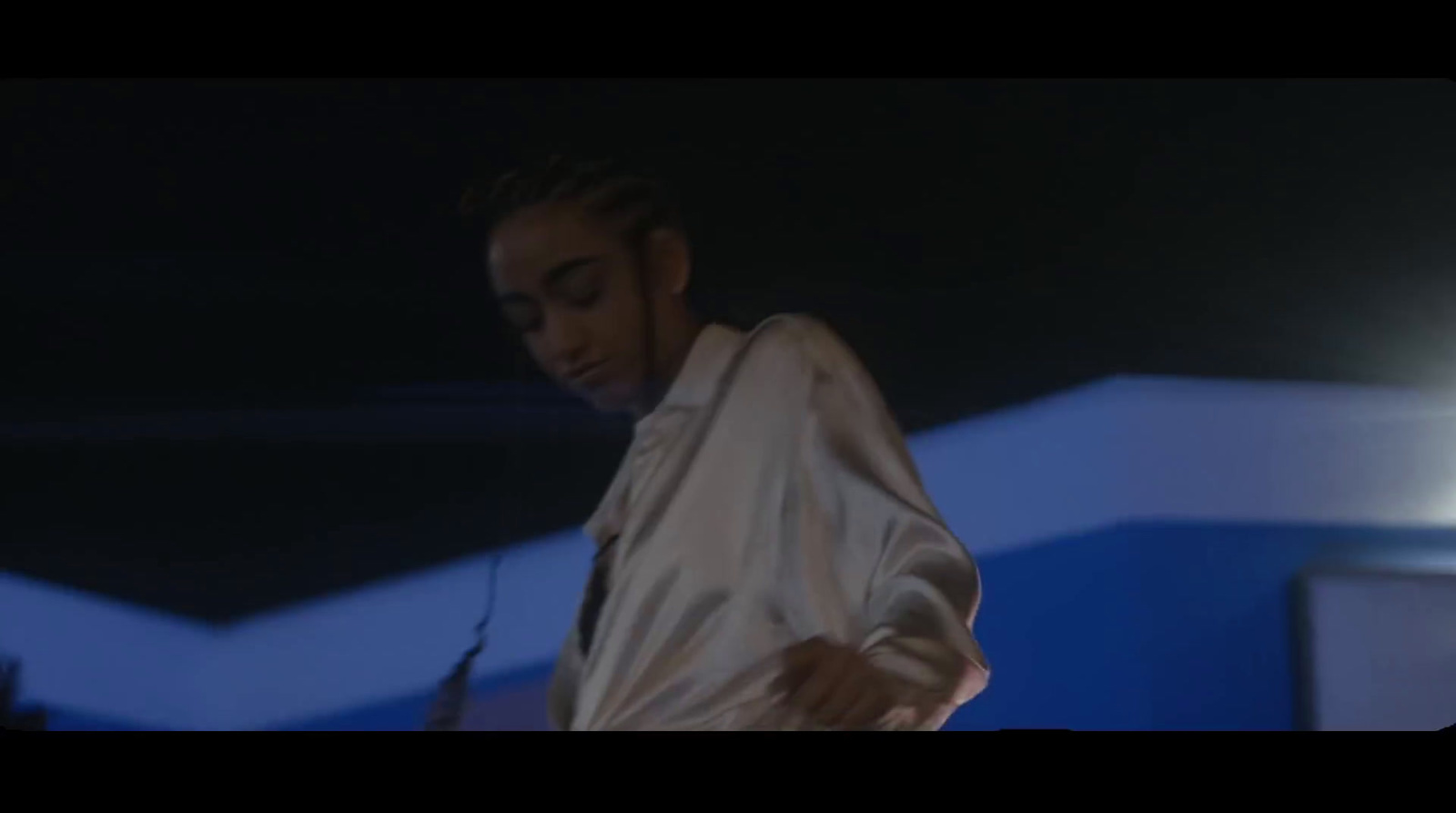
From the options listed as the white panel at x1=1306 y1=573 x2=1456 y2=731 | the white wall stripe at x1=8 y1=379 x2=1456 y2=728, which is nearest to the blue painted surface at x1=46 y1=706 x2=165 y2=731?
the white wall stripe at x1=8 y1=379 x2=1456 y2=728

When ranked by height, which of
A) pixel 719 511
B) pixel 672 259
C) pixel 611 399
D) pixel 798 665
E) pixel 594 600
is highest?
pixel 672 259

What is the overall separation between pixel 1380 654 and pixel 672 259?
1322mm

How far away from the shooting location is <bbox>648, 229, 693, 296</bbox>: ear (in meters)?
3.14

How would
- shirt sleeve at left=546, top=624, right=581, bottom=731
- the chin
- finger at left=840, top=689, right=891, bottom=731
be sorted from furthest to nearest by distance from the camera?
the chin < shirt sleeve at left=546, top=624, right=581, bottom=731 < finger at left=840, top=689, right=891, bottom=731

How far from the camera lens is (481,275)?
10.3 ft

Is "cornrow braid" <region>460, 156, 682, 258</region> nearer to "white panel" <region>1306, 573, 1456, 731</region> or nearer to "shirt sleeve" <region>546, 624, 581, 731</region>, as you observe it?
"shirt sleeve" <region>546, 624, 581, 731</region>

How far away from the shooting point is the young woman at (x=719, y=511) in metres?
2.95

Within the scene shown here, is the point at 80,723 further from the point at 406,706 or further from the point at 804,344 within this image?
the point at 804,344

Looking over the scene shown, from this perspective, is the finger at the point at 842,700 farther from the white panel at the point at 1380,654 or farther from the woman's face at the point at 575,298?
the white panel at the point at 1380,654

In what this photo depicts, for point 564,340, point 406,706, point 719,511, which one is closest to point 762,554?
point 719,511

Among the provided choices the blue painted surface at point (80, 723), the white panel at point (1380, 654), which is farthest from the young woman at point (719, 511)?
the blue painted surface at point (80, 723)

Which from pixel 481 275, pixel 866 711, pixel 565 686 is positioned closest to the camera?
pixel 866 711

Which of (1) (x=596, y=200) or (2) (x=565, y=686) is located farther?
(1) (x=596, y=200)
